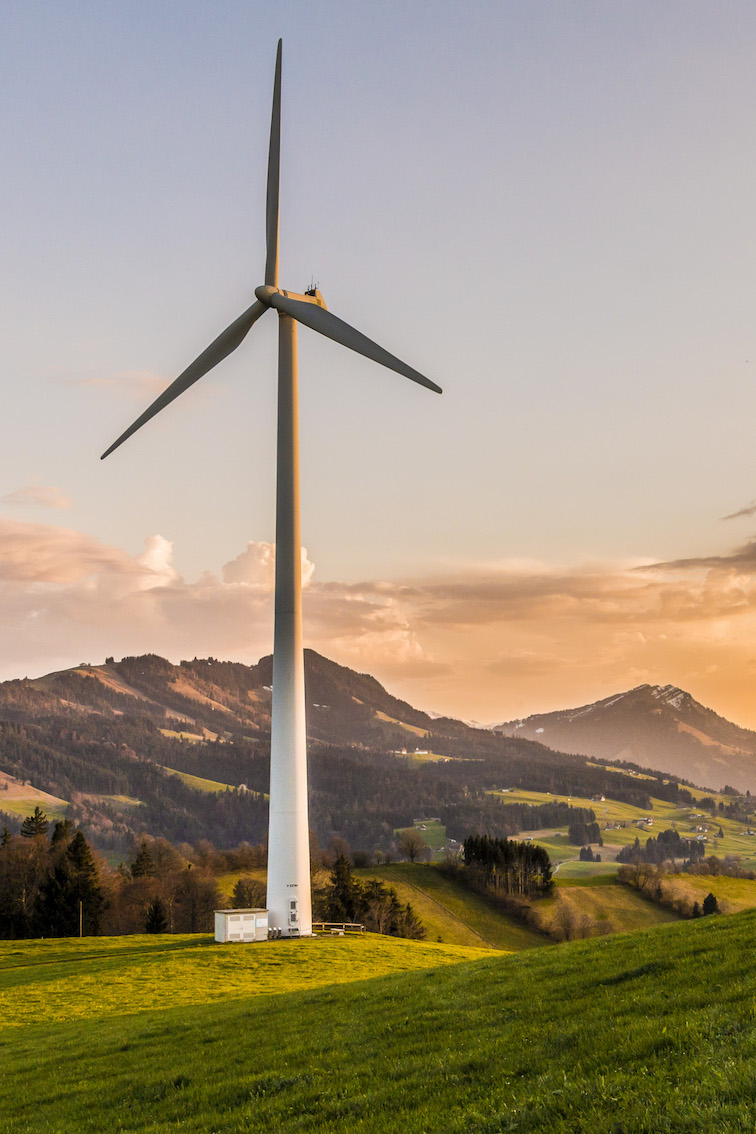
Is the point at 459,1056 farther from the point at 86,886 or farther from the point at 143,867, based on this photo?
the point at 143,867

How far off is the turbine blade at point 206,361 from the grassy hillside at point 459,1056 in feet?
158

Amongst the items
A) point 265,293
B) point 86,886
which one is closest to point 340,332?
point 265,293

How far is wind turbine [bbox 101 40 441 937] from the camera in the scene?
234 ft

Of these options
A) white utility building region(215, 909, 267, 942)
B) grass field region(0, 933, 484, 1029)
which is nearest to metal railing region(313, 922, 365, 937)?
grass field region(0, 933, 484, 1029)

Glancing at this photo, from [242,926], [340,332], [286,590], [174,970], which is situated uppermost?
[340,332]

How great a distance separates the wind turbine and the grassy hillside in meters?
34.0

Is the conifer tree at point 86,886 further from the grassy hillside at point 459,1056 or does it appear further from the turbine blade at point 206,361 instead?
the grassy hillside at point 459,1056

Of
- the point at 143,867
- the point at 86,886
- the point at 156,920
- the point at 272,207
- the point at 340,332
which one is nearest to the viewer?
the point at 340,332

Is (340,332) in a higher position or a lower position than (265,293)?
lower

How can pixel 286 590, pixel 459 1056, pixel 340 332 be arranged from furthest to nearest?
pixel 286 590 < pixel 340 332 < pixel 459 1056

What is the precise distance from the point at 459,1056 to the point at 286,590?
5604 centimetres

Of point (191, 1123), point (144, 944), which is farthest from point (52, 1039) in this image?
point (144, 944)

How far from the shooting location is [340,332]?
68.8 metres

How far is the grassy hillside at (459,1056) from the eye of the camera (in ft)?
47.1
